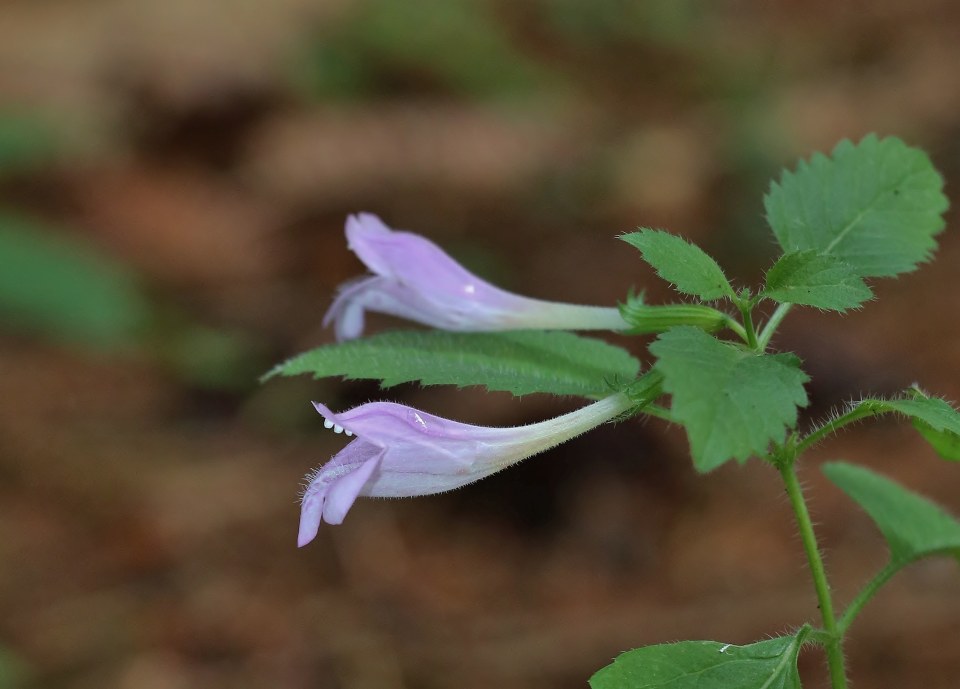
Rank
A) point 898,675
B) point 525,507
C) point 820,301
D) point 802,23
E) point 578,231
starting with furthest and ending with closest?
point 802,23
point 578,231
point 525,507
point 898,675
point 820,301

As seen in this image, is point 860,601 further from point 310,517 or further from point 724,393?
point 310,517

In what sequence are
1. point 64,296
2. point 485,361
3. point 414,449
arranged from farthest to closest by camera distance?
1. point 64,296
2. point 485,361
3. point 414,449

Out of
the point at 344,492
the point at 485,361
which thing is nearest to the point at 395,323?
the point at 485,361

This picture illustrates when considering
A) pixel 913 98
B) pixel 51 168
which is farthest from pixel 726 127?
pixel 51 168

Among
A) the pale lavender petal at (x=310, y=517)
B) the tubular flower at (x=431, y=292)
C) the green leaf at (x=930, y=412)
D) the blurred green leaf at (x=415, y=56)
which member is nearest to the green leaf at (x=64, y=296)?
the blurred green leaf at (x=415, y=56)

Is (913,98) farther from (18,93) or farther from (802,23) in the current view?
(18,93)

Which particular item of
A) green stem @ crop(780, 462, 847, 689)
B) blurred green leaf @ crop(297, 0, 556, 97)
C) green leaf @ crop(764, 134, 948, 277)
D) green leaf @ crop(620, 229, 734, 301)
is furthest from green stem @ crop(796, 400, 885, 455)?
blurred green leaf @ crop(297, 0, 556, 97)

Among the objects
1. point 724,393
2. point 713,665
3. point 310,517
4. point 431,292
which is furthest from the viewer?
point 431,292
